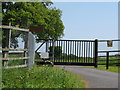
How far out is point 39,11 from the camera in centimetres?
3341

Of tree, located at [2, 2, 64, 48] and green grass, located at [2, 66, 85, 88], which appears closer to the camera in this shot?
green grass, located at [2, 66, 85, 88]

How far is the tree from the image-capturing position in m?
31.3

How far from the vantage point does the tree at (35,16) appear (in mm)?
31297

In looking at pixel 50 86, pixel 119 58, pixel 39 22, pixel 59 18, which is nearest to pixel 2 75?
pixel 50 86

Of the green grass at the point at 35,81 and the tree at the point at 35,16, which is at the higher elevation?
the tree at the point at 35,16

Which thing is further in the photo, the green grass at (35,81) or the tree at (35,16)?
the tree at (35,16)

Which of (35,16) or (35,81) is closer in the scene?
(35,81)

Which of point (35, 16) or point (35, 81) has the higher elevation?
point (35, 16)

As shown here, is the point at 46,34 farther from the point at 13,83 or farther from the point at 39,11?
the point at 13,83

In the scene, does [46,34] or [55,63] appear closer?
[55,63]

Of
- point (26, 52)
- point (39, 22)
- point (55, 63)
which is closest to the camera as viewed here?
point (26, 52)

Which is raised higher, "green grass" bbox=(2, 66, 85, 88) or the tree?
the tree

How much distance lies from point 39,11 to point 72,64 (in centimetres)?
1704

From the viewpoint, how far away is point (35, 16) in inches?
1278
